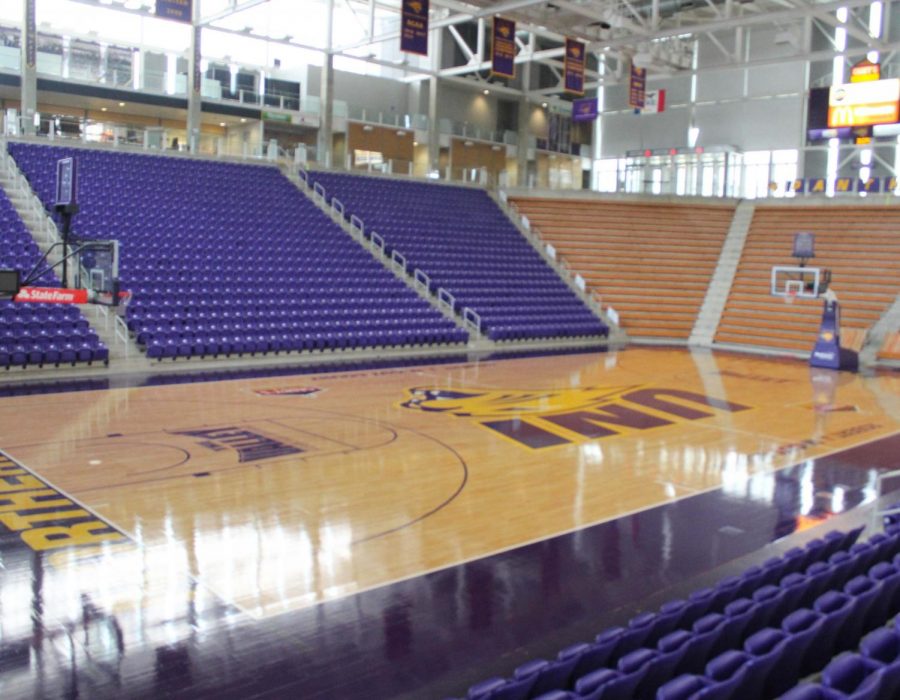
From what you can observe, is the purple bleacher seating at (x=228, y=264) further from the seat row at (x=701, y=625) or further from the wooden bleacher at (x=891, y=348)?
the seat row at (x=701, y=625)

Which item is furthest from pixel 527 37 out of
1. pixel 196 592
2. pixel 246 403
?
pixel 196 592

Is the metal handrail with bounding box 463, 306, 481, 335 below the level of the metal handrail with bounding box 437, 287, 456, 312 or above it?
below

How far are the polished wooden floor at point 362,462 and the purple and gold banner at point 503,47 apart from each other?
322 inches

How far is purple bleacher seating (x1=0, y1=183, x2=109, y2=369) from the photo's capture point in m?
14.8

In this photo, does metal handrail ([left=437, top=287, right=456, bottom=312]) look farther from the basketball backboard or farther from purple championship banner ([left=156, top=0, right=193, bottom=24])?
purple championship banner ([left=156, top=0, right=193, bottom=24])

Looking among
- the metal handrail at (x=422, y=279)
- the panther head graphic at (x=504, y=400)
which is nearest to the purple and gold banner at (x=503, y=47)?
the metal handrail at (x=422, y=279)

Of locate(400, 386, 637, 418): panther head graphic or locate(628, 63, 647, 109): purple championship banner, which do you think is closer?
locate(400, 386, 637, 418): panther head graphic

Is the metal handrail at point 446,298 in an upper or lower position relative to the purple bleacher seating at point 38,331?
upper

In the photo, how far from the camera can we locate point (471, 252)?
83.5 ft

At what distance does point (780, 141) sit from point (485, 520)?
28432mm

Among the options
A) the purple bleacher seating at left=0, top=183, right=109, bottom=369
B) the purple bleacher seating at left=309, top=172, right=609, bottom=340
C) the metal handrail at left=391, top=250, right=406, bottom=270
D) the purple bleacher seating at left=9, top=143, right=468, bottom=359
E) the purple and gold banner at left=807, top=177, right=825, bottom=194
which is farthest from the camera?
the purple and gold banner at left=807, top=177, right=825, bottom=194

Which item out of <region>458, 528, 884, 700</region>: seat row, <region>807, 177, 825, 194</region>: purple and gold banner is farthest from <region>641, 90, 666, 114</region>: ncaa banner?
<region>458, 528, 884, 700</region>: seat row

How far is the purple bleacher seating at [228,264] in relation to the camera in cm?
1773

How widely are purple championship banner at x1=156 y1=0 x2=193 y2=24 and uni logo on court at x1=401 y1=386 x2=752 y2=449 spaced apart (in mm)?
11503
